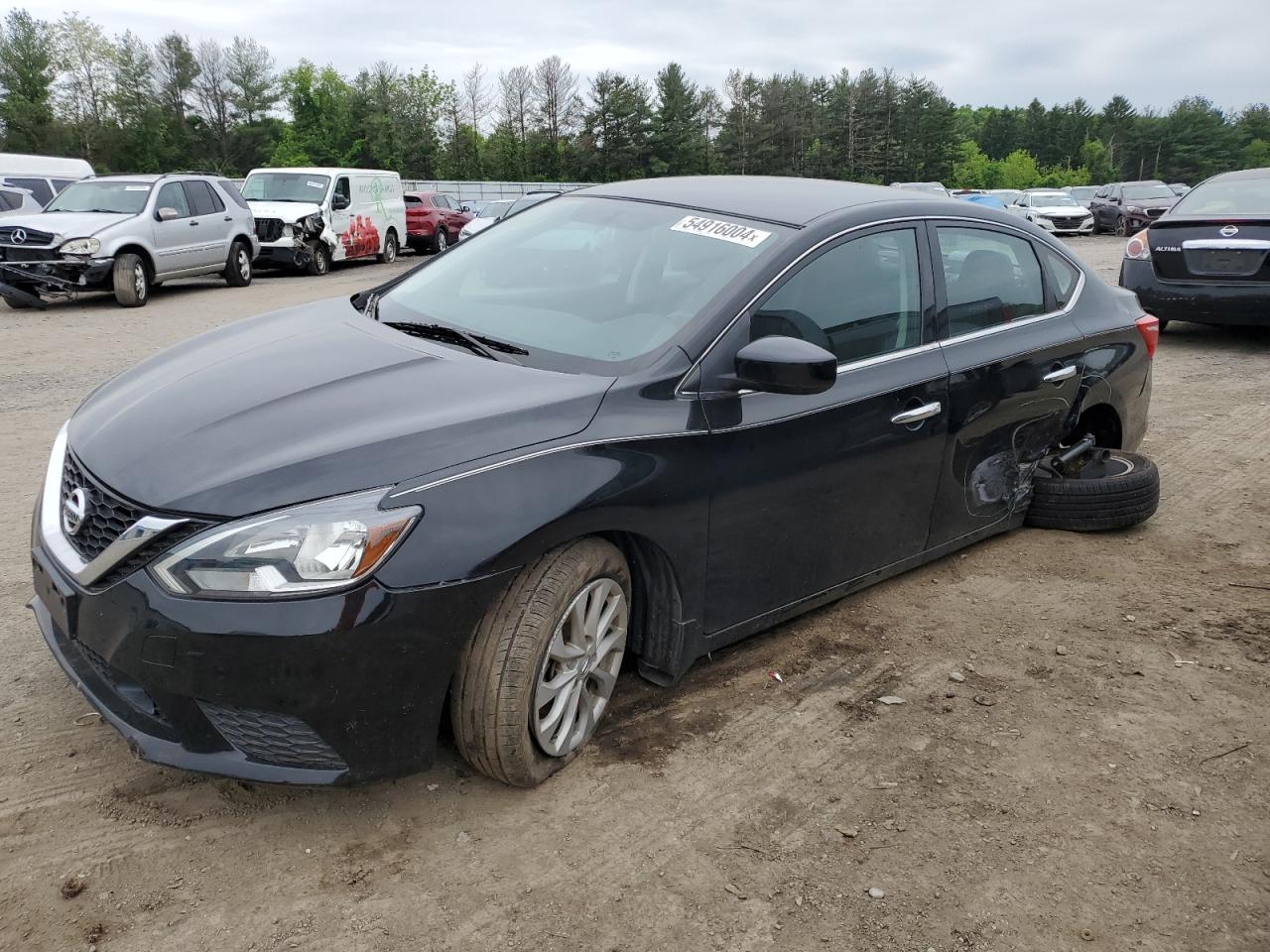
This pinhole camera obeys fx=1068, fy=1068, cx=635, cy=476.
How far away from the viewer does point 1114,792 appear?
2.98 meters

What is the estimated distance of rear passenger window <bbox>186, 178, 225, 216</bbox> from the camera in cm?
1530

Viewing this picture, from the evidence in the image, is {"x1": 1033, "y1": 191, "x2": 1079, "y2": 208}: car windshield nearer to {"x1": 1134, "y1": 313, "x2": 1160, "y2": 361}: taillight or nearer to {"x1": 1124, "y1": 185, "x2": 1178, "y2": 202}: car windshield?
{"x1": 1124, "y1": 185, "x2": 1178, "y2": 202}: car windshield

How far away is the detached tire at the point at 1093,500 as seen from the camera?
483cm

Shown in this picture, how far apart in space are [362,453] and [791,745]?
5.05ft

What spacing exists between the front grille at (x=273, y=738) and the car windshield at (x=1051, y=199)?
35.3 meters

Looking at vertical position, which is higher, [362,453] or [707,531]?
[362,453]

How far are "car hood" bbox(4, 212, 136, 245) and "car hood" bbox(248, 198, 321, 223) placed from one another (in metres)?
4.80

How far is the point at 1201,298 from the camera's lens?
9.60 metres

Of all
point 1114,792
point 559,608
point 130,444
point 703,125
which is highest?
point 703,125

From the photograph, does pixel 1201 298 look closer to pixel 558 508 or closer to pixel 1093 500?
pixel 1093 500

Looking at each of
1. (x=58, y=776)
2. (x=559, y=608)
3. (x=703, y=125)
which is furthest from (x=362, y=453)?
(x=703, y=125)

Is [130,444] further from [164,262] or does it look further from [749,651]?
[164,262]

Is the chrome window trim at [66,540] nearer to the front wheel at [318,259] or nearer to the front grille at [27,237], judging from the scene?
the front grille at [27,237]

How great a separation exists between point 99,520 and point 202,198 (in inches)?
572
